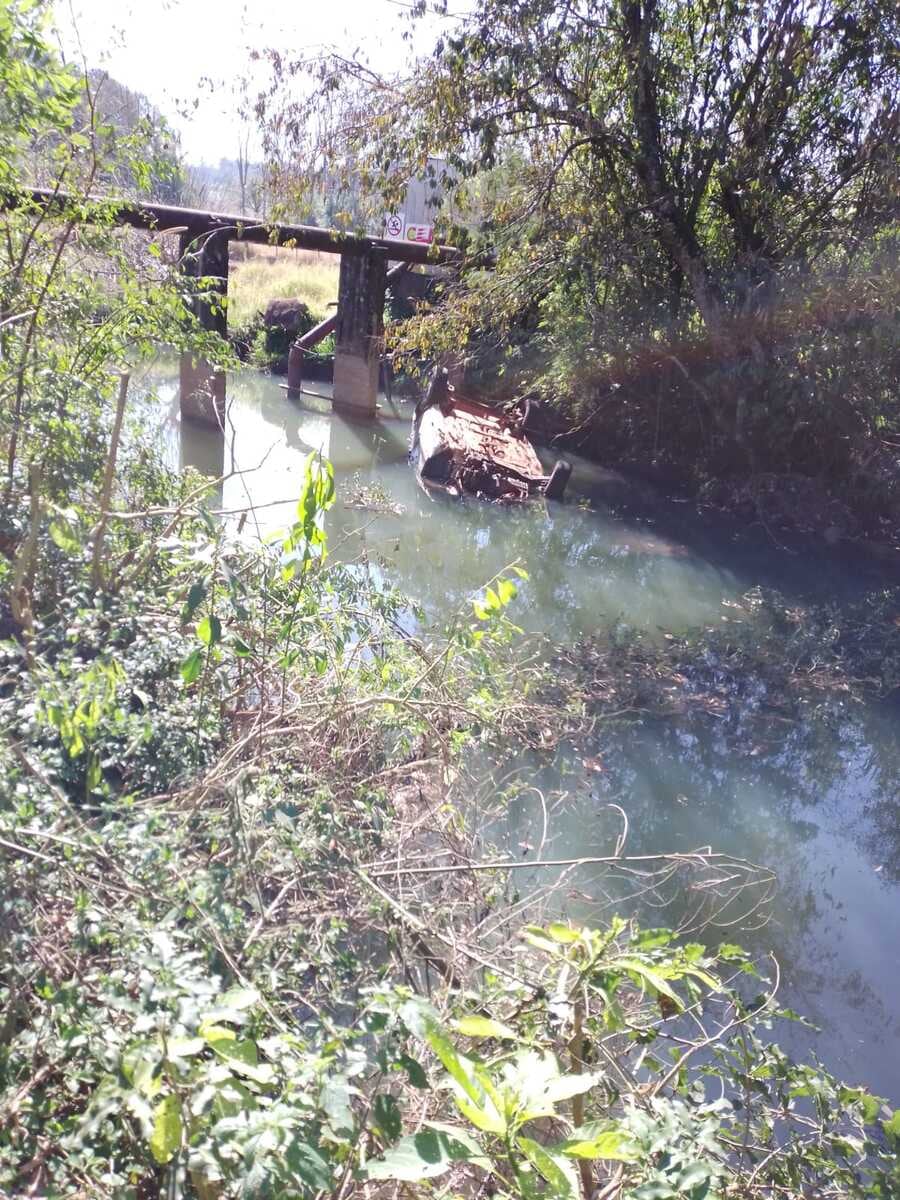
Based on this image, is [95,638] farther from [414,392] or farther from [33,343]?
[414,392]

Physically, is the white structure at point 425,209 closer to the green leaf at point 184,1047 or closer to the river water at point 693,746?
the river water at point 693,746

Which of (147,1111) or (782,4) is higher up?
(782,4)

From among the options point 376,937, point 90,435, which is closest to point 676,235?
point 90,435

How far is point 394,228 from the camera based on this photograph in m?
17.0

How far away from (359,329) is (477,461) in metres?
4.95

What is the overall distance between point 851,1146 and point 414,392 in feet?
63.6

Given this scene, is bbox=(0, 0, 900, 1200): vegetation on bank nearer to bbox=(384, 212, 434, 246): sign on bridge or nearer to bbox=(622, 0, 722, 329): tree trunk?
bbox=(622, 0, 722, 329): tree trunk

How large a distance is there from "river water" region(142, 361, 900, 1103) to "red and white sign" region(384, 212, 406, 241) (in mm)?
4263

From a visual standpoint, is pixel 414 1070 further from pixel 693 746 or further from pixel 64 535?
pixel 693 746

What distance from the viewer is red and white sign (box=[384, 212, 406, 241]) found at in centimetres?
1603

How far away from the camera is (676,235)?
12.5 metres

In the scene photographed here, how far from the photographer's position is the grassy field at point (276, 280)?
23.9 m

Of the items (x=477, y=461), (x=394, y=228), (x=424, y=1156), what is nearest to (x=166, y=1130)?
(x=424, y=1156)

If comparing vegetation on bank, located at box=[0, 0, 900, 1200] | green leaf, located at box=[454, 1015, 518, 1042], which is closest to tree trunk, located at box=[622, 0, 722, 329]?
vegetation on bank, located at box=[0, 0, 900, 1200]
